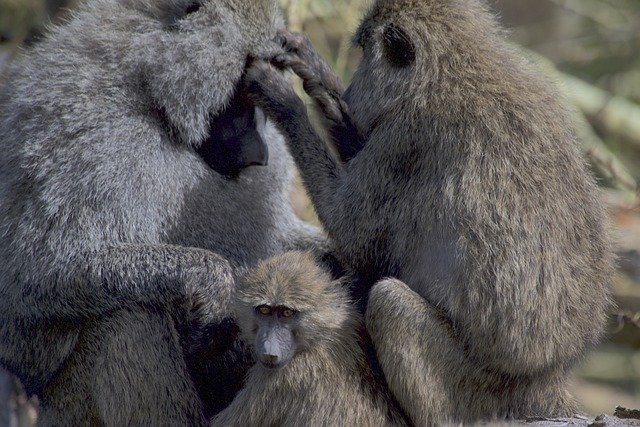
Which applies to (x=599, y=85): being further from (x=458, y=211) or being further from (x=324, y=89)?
(x=458, y=211)

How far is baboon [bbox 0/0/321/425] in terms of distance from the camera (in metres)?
4.91

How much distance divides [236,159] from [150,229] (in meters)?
0.60

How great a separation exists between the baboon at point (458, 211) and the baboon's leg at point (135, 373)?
0.96 m

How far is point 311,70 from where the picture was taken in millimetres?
5344

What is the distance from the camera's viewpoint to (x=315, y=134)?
514 cm

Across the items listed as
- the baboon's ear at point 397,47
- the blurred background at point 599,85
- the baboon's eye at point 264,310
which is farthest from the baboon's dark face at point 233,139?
the blurred background at point 599,85

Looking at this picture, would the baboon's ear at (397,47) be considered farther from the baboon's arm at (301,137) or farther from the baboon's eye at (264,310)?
the baboon's eye at (264,310)

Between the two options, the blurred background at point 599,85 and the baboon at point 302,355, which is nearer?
the baboon at point 302,355

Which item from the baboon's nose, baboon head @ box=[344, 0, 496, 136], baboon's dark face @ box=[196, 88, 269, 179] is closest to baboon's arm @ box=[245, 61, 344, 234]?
baboon's dark face @ box=[196, 88, 269, 179]

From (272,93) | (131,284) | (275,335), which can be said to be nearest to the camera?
(275,335)

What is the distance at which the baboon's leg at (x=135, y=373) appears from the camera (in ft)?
15.9

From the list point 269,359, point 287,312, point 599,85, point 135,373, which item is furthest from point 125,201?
point 599,85

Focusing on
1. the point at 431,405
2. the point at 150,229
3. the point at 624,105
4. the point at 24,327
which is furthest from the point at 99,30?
the point at 624,105

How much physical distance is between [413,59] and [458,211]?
33.0 inches
